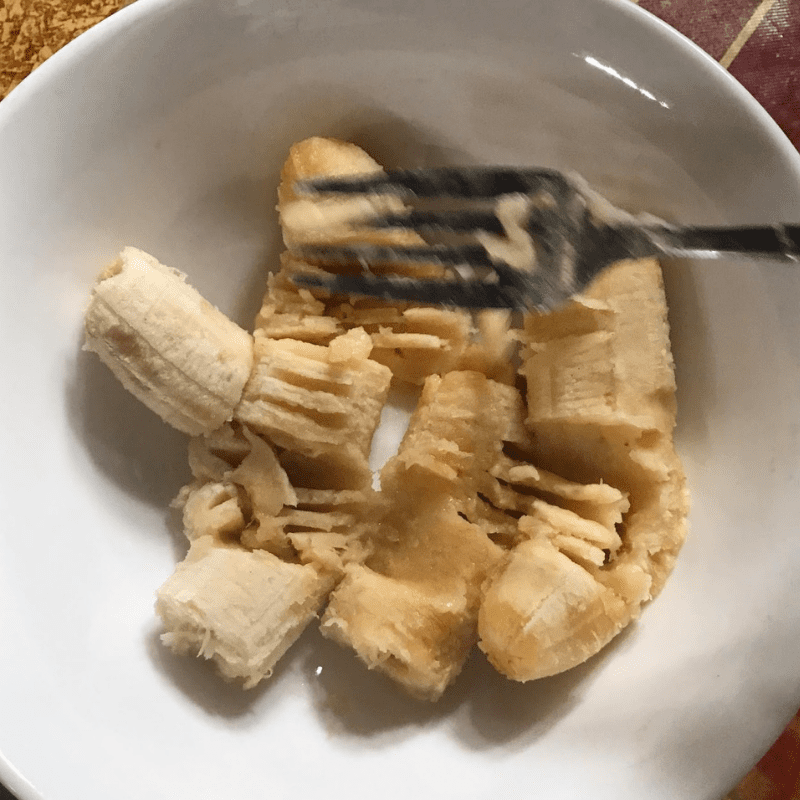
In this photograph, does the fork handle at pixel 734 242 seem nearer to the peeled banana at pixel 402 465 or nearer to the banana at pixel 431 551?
the peeled banana at pixel 402 465

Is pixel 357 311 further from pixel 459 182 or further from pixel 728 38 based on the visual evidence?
pixel 728 38

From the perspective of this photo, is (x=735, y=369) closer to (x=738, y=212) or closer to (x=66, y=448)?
(x=738, y=212)

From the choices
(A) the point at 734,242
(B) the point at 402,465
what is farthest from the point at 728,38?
(B) the point at 402,465

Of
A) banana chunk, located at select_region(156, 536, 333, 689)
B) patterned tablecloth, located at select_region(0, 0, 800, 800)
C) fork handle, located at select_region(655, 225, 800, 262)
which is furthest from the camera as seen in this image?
patterned tablecloth, located at select_region(0, 0, 800, 800)

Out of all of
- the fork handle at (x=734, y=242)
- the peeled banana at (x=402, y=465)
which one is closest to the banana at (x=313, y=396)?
the peeled banana at (x=402, y=465)

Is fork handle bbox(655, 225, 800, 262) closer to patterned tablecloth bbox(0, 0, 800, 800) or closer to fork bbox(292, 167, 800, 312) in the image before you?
fork bbox(292, 167, 800, 312)

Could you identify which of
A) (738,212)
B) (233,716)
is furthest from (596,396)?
(233,716)

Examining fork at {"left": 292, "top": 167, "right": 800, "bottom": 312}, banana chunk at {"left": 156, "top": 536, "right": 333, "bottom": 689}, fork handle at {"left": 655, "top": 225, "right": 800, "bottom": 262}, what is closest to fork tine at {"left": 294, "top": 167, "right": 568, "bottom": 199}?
fork at {"left": 292, "top": 167, "right": 800, "bottom": 312}
